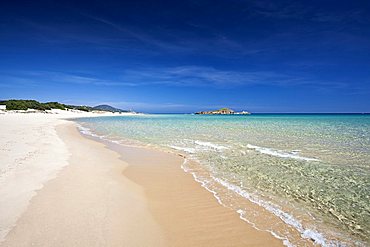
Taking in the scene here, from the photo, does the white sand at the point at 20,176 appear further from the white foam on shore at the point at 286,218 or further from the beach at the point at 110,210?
the white foam on shore at the point at 286,218

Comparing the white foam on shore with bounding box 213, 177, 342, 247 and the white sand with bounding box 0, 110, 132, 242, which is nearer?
the white foam on shore with bounding box 213, 177, 342, 247

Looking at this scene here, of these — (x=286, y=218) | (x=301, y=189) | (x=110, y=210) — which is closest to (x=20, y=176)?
(x=110, y=210)

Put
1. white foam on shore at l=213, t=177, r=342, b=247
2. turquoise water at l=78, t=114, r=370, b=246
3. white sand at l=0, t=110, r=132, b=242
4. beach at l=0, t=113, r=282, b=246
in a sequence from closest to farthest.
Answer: beach at l=0, t=113, r=282, b=246, white foam on shore at l=213, t=177, r=342, b=247, turquoise water at l=78, t=114, r=370, b=246, white sand at l=0, t=110, r=132, b=242

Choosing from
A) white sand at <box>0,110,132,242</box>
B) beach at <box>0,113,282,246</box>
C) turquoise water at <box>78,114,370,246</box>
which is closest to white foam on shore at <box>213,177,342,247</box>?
turquoise water at <box>78,114,370,246</box>

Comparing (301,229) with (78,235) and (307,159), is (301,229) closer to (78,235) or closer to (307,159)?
(78,235)

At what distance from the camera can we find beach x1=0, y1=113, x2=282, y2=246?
4125 mm

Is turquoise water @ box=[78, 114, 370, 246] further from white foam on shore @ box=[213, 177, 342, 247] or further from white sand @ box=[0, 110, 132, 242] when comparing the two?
white sand @ box=[0, 110, 132, 242]

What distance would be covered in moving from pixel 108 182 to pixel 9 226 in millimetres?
3190

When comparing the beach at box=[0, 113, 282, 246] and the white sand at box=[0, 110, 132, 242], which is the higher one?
the white sand at box=[0, 110, 132, 242]

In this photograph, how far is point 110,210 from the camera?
524 centimetres

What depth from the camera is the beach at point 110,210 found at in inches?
162

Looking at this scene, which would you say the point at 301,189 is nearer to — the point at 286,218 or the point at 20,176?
the point at 286,218

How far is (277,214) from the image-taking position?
532cm

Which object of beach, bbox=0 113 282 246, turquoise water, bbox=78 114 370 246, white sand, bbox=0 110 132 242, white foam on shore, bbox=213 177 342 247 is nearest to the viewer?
beach, bbox=0 113 282 246
